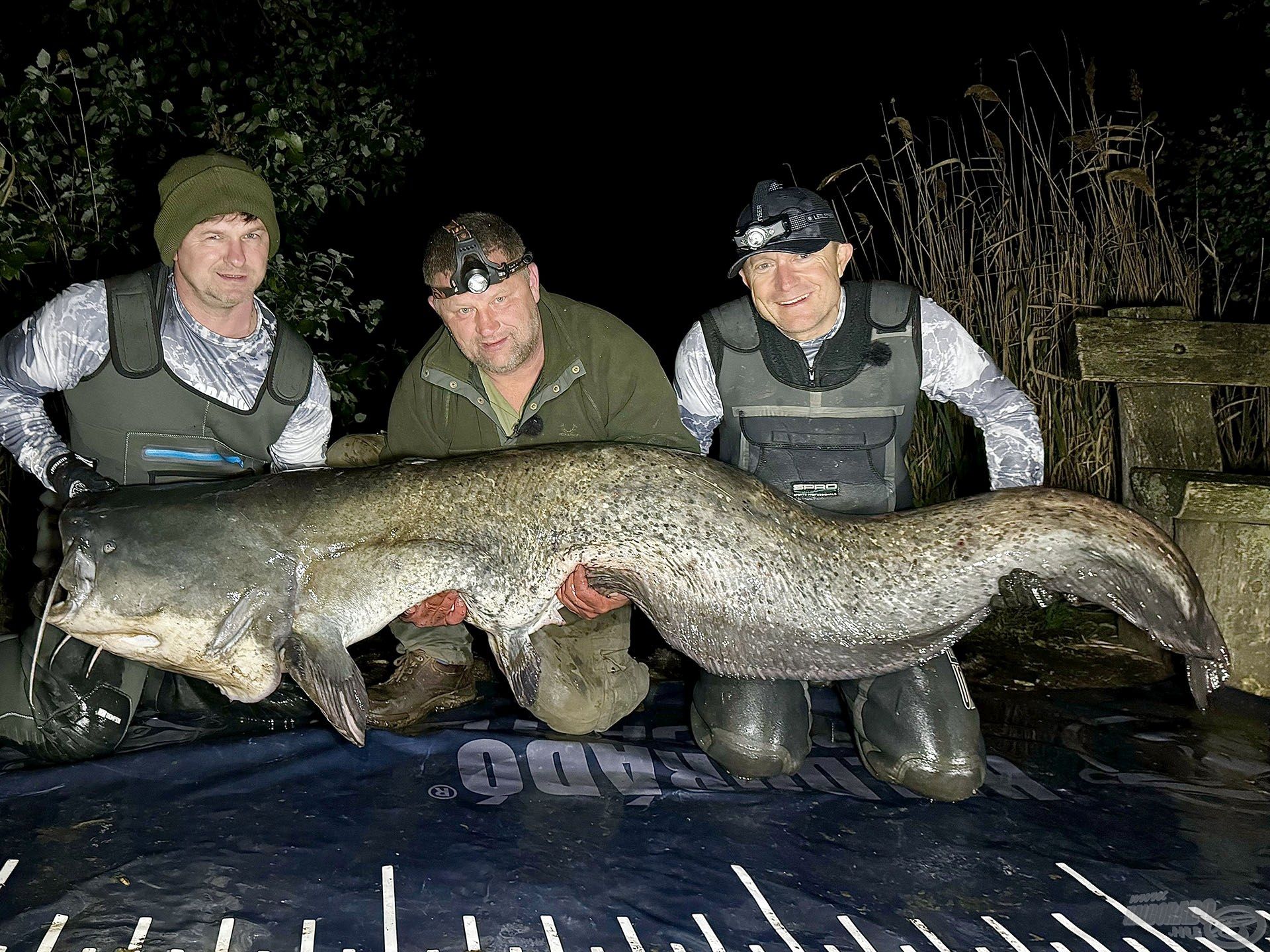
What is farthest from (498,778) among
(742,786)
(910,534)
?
(910,534)

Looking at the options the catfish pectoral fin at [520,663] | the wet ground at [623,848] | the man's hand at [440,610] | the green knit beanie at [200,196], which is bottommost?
the wet ground at [623,848]

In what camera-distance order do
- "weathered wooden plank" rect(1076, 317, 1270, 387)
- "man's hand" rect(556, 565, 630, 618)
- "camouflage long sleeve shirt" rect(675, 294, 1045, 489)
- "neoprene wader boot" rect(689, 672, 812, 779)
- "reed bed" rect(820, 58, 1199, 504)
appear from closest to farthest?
"man's hand" rect(556, 565, 630, 618)
"neoprene wader boot" rect(689, 672, 812, 779)
"camouflage long sleeve shirt" rect(675, 294, 1045, 489)
"weathered wooden plank" rect(1076, 317, 1270, 387)
"reed bed" rect(820, 58, 1199, 504)

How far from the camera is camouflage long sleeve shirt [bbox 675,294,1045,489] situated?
354 cm

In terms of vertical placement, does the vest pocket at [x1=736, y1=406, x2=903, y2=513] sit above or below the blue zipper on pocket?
below

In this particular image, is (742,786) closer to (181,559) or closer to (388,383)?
(181,559)

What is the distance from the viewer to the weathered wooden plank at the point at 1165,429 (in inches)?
169

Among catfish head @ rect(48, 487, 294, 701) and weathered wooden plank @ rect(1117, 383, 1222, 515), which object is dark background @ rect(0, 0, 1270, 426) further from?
catfish head @ rect(48, 487, 294, 701)

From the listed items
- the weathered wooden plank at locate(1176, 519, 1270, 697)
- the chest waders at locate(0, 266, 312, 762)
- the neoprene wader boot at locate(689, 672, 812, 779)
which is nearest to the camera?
the neoprene wader boot at locate(689, 672, 812, 779)

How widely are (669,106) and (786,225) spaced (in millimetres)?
27036

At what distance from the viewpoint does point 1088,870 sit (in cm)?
266

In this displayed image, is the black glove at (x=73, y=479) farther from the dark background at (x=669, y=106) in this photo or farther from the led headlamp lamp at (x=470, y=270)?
the dark background at (x=669, y=106)

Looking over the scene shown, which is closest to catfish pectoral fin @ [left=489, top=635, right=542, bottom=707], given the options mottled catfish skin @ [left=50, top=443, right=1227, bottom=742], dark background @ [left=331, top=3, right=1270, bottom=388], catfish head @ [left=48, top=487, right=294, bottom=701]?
mottled catfish skin @ [left=50, top=443, right=1227, bottom=742]

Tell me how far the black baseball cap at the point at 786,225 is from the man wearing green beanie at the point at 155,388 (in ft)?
5.39

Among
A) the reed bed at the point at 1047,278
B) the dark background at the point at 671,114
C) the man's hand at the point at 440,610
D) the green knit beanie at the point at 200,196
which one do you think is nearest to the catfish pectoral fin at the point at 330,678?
the man's hand at the point at 440,610
